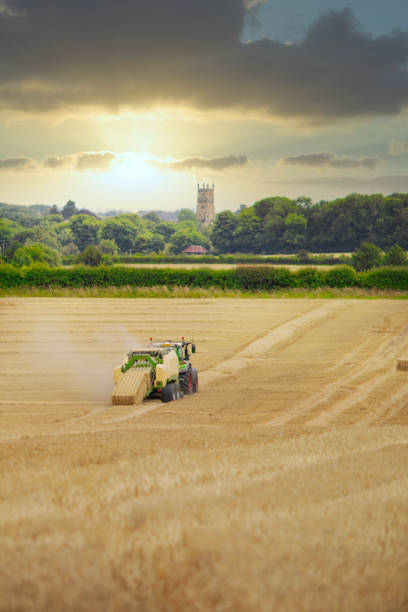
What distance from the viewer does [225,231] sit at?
179 meters

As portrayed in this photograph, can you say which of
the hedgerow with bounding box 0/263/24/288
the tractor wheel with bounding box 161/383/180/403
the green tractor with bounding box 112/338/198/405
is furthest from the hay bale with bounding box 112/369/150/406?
the hedgerow with bounding box 0/263/24/288

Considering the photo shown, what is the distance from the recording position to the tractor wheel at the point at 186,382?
1772cm

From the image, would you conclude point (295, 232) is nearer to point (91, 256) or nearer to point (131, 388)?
point (91, 256)

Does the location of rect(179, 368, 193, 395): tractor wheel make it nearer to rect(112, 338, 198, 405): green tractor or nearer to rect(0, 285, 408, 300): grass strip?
rect(112, 338, 198, 405): green tractor

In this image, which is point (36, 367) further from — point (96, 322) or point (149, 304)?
point (149, 304)

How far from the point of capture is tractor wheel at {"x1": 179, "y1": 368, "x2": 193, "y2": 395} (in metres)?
17.7

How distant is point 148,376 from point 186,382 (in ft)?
5.98

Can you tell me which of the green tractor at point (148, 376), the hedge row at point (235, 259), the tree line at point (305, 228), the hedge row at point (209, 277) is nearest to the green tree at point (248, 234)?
the tree line at point (305, 228)

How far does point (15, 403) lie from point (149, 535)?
49.2 ft

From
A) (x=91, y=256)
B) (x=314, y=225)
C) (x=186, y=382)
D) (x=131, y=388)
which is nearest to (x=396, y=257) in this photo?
(x=91, y=256)

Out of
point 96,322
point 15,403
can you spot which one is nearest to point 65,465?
point 15,403

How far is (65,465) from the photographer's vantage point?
5520 millimetres

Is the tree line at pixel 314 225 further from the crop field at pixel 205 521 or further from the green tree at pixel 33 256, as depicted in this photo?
the crop field at pixel 205 521

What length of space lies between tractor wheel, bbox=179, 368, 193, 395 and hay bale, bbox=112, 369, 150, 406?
156 cm
